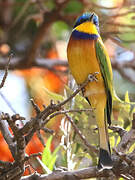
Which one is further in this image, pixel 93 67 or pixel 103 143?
pixel 93 67

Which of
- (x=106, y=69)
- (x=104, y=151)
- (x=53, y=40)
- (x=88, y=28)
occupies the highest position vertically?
(x=53, y=40)

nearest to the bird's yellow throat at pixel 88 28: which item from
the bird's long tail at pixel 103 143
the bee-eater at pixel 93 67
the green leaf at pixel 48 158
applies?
the bee-eater at pixel 93 67

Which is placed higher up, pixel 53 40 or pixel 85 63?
pixel 53 40

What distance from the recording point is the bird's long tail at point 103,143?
0.94m

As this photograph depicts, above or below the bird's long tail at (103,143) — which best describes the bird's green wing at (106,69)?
above

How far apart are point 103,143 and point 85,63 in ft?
0.74

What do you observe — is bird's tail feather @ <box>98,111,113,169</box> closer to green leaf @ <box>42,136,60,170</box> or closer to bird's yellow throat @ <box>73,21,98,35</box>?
green leaf @ <box>42,136,60,170</box>

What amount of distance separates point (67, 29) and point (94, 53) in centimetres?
155

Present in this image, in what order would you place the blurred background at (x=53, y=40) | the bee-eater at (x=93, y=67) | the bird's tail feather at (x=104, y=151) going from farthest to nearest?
the blurred background at (x=53, y=40), the bee-eater at (x=93, y=67), the bird's tail feather at (x=104, y=151)

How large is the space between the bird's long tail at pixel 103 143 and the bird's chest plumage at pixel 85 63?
5 centimetres

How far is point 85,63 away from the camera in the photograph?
46.4 inches

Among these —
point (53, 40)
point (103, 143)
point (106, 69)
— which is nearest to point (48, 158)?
point (103, 143)

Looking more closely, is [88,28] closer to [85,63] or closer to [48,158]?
[85,63]

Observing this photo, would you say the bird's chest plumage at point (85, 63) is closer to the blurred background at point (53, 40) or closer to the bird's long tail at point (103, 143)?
the bird's long tail at point (103, 143)
